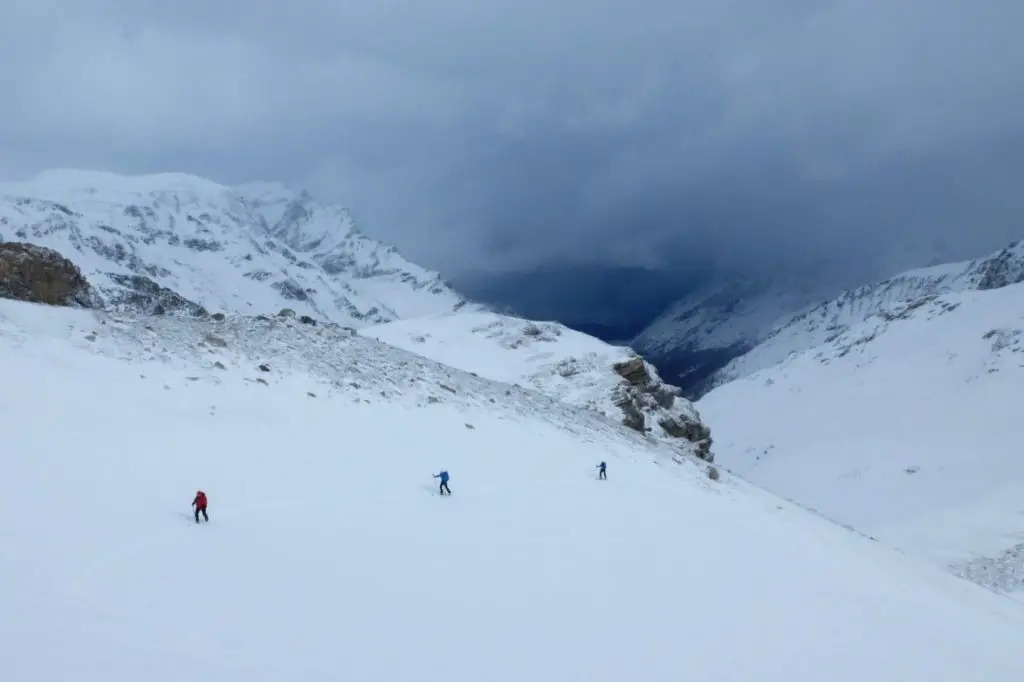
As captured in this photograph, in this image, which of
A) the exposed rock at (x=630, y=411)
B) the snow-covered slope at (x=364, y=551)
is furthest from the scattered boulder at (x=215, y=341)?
the exposed rock at (x=630, y=411)

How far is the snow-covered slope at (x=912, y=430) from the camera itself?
45.8 meters

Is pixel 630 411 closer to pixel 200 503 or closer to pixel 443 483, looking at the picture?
pixel 443 483

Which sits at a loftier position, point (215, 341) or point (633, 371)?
point (633, 371)

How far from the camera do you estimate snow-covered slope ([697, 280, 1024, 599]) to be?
45.8 meters

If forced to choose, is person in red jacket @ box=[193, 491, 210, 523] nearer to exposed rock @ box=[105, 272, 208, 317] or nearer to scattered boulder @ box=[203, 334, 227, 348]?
scattered boulder @ box=[203, 334, 227, 348]

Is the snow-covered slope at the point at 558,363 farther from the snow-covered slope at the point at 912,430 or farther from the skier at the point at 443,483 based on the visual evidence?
the skier at the point at 443,483

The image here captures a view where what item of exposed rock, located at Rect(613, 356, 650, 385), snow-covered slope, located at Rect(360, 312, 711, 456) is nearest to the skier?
snow-covered slope, located at Rect(360, 312, 711, 456)

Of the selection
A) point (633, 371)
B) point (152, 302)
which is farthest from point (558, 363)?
point (152, 302)

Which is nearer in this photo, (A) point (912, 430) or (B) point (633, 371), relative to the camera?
(B) point (633, 371)

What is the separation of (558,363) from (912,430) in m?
52.6

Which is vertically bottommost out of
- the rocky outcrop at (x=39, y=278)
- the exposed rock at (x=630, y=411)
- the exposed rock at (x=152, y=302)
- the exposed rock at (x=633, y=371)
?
the rocky outcrop at (x=39, y=278)

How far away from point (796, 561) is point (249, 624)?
16.2 m

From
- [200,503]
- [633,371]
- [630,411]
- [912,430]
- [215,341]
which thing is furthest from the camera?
[912,430]

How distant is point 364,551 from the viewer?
15.0 m
